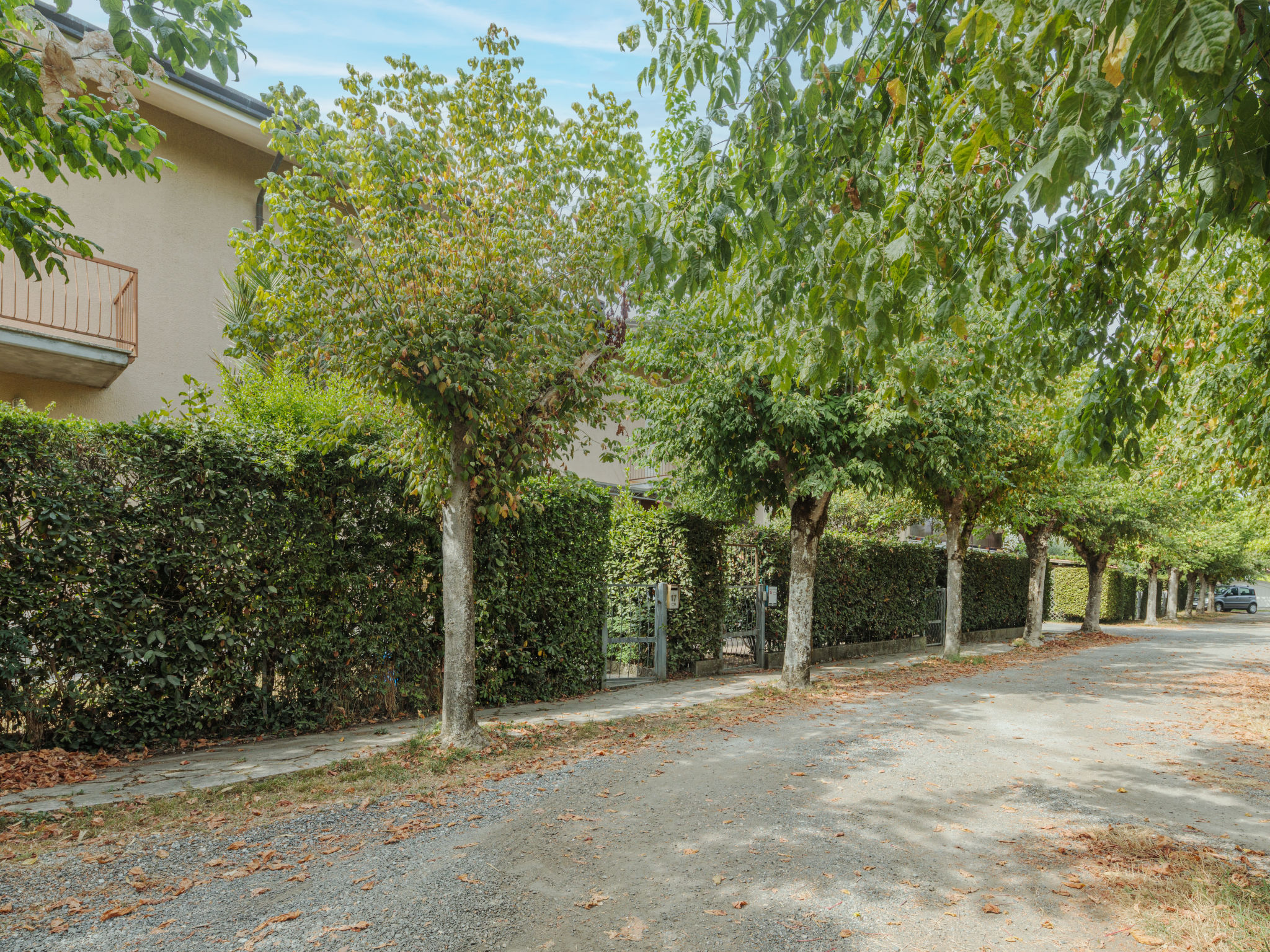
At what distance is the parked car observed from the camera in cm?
A: 5509

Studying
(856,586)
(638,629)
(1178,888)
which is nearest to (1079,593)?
(856,586)

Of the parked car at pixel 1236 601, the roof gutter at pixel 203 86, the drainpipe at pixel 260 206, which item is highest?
the roof gutter at pixel 203 86

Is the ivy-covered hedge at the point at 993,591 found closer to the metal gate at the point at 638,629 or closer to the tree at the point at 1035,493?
the tree at the point at 1035,493

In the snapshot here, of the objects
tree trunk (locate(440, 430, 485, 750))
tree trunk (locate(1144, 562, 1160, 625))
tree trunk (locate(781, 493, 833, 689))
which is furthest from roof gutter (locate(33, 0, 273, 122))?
tree trunk (locate(1144, 562, 1160, 625))

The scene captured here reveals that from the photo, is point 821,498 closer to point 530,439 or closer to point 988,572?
point 530,439

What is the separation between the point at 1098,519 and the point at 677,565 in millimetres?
16226

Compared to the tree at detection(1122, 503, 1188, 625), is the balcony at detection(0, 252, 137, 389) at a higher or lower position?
higher

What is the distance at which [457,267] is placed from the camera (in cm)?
676

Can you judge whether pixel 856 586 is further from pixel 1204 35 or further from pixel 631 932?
pixel 1204 35

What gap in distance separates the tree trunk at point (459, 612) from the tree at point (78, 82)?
3.30 m

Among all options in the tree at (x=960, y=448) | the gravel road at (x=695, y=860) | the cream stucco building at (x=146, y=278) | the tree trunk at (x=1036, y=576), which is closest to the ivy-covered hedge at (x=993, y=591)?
the tree trunk at (x=1036, y=576)

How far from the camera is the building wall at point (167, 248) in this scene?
1084 cm

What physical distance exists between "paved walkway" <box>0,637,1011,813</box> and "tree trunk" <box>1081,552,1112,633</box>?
63.8ft

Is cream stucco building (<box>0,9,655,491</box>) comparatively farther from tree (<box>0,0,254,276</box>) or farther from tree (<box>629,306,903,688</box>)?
tree (<box>0,0,254,276</box>)
